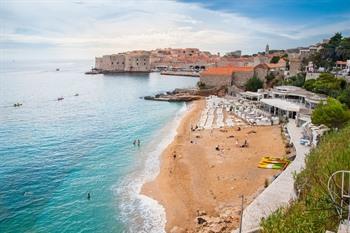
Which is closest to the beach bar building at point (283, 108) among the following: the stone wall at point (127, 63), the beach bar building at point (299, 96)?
the beach bar building at point (299, 96)

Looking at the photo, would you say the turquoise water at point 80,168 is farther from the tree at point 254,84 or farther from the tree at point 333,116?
the tree at point 254,84

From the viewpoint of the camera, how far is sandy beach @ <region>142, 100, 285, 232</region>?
61.3ft

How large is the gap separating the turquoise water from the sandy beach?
3.73 ft

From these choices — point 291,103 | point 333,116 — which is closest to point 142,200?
point 333,116

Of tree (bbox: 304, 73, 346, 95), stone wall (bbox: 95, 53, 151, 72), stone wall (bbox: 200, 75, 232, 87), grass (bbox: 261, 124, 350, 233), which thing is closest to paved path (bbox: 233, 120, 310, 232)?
grass (bbox: 261, 124, 350, 233)

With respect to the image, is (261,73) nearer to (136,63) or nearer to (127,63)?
(136,63)

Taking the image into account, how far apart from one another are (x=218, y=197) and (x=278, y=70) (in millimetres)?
54960

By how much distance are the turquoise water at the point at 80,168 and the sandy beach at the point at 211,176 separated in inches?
44.8

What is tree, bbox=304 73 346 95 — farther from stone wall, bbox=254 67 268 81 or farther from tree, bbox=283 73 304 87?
stone wall, bbox=254 67 268 81

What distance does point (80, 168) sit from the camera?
27625 millimetres

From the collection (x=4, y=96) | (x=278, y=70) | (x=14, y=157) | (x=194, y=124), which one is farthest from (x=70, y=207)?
(x=4, y=96)

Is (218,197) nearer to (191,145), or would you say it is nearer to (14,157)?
(191,145)

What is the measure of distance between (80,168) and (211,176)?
10216 millimetres

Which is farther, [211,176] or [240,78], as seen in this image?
[240,78]
